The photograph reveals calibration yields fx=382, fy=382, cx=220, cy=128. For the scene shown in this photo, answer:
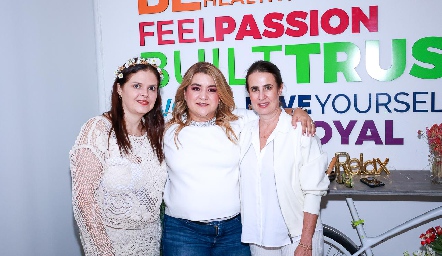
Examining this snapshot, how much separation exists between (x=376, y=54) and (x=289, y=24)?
0.79 m

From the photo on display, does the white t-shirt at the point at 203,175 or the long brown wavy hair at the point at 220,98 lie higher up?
the long brown wavy hair at the point at 220,98

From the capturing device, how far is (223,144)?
2281 mm

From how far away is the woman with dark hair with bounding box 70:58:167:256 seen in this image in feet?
6.53

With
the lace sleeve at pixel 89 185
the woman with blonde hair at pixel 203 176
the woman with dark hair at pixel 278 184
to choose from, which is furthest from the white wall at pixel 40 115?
the woman with dark hair at pixel 278 184

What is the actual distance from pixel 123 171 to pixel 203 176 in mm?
449

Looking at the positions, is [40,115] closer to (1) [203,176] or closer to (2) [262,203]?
(1) [203,176]

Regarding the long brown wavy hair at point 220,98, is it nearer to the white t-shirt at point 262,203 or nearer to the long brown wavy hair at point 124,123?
the long brown wavy hair at point 124,123

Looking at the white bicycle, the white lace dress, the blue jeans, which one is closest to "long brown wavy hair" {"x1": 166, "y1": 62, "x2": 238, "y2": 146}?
the white lace dress

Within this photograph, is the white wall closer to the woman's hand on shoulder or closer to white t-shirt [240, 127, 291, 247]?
white t-shirt [240, 127, 291, 247]

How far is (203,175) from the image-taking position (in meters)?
2.20

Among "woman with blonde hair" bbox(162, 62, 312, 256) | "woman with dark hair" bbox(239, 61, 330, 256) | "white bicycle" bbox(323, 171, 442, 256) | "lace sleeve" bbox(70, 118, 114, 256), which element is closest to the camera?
"lace sleeve" bbox(70, 118, 114, 256)

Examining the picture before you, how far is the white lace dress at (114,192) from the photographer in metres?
1.98

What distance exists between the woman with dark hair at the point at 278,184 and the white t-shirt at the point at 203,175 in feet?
0.27

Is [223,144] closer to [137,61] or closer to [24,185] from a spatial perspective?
[137,61]
